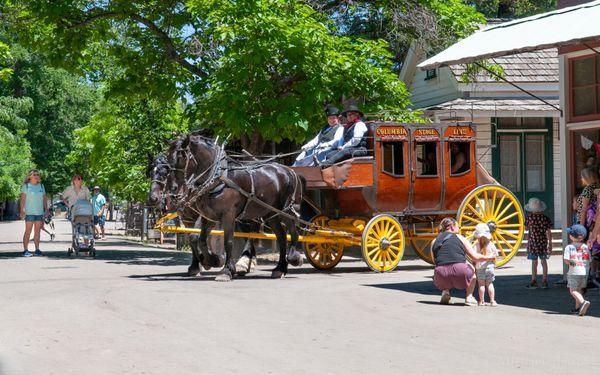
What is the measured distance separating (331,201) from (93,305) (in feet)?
24.3

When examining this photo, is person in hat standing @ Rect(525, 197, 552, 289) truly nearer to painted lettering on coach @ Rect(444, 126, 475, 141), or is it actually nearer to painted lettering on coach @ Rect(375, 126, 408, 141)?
painted lettering on coach @ Rect(375, 126, 408, 141)

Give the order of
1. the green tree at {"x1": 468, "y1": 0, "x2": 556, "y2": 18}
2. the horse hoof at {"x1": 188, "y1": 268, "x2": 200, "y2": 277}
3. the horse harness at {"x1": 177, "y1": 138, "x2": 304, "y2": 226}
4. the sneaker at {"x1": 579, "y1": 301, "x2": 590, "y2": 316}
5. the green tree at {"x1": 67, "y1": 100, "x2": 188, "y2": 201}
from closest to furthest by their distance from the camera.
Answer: the sneaker at {"x1": 579, "y1": 301, "x2": 590, "y2": 316}, the horse harness at {"x1": 177, "y1": 138, "x2": 304, "y2": 226}, the horse hoof at {"x1": 188, "y1": 268, "x2": 200, "y2": 277}, the green tree at {"x1": 67, "y1": 100, "x2": 188, "y2": 201}, the green tree at {"x1": 468, "y1": 0, "x2": 556, "y2": 18}

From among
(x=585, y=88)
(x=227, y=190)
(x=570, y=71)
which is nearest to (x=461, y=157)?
(x=570, y=71)

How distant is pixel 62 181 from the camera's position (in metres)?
81.4

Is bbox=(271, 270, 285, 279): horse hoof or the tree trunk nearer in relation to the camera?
bbox=(271, 270, 285, 279): horse hoof

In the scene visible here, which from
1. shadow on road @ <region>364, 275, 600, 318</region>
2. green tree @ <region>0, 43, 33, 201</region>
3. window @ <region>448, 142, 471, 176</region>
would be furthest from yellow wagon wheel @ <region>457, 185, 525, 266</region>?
green tree @ <region>0, 43, 33, 201</region>

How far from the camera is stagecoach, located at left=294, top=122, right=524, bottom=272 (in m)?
18.3

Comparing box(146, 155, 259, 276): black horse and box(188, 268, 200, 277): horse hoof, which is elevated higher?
box(146, 155, 259, 276): black horse

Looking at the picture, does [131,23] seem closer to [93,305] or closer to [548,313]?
→ [93,305]

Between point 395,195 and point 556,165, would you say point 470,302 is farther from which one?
point 556,165

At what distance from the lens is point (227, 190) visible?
1700cm

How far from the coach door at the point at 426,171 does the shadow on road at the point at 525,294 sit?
7.25 ft

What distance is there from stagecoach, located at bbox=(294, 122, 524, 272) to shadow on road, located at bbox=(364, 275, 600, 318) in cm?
181

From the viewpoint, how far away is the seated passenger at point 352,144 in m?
18.2
